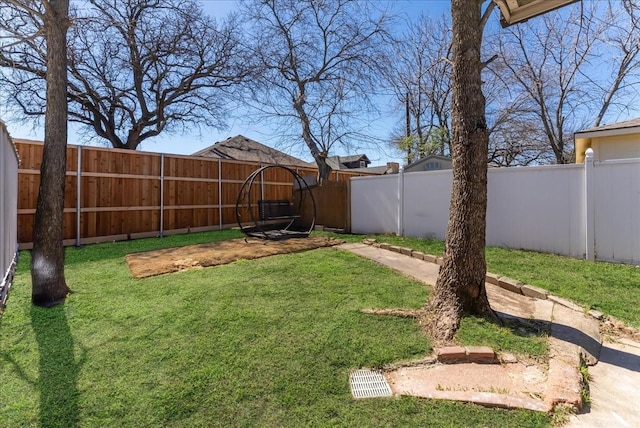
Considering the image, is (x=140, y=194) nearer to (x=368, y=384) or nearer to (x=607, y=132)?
(x=368, y=384)

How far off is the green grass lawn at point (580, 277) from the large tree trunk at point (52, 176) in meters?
5.40

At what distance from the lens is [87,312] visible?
3090mm

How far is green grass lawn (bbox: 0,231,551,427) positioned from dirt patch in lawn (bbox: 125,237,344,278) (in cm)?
61

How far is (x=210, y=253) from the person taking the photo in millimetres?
5668

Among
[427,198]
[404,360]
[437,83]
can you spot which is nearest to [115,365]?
[404,360]

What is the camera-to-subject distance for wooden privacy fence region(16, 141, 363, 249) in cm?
618

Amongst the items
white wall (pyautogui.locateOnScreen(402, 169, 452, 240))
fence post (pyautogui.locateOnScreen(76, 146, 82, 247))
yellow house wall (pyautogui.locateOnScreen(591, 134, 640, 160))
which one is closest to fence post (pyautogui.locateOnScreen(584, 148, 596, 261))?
white wall (pyautogui.locateOnScreen(402, 169, 452, 240))

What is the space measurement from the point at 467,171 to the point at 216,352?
8.40 feet

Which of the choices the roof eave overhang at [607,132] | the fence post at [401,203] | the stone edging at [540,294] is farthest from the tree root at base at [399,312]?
the roof eave overhang at [607,132]

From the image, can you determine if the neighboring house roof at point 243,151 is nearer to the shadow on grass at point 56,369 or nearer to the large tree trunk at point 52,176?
the large tree trunk at point 52,176

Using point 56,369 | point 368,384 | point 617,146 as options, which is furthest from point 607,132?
point 56,369

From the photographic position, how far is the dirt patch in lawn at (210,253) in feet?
15.6

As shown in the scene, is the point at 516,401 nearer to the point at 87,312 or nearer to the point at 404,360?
the point at 404,360

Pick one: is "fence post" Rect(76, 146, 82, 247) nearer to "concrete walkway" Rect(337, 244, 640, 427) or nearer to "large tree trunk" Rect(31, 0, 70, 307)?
"large tree trunk" Rect(31, 0, 70, 307)
